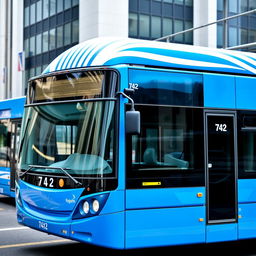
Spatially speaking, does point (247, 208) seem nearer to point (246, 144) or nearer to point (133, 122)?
Result: point (246, 144)

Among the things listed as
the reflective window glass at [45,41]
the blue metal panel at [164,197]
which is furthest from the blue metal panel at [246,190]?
the reflective window glass at [45,41]

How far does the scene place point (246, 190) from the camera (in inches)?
326

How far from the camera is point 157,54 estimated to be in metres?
7.79

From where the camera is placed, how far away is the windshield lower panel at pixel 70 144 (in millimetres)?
7141

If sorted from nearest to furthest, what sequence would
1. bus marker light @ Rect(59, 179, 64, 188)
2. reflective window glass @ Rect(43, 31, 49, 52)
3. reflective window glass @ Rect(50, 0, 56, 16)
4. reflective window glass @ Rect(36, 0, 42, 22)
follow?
bus marker light @ Rect(59, 179, 64, 188), reflective window glass @ Rect(50, 0, 56, 16), reflective window glass @ Rect(43, 31, 49, 52), reflective window glass @ Rect(36, 0, 42, 22)

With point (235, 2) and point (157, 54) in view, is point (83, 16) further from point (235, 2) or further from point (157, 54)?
point (157, 54)

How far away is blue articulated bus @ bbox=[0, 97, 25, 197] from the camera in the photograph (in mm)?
14844

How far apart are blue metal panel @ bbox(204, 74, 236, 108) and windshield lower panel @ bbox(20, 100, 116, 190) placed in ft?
5.20

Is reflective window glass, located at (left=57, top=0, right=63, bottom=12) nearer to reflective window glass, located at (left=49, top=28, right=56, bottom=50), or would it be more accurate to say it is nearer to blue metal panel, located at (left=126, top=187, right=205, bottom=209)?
reflective window glass, located at (left=49, top=28, right=56, bottom=50)

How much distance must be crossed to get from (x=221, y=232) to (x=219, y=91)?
1.97 metres

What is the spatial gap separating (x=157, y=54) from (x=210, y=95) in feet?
3.20

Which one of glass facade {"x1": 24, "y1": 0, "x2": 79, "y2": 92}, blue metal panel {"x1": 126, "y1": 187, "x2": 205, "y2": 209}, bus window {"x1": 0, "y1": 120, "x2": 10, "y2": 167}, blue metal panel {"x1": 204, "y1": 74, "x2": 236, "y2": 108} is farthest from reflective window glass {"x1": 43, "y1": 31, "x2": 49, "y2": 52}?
blue metal panel {"x1": 126, "y1": 187, "x2": 205, "y2": 209}

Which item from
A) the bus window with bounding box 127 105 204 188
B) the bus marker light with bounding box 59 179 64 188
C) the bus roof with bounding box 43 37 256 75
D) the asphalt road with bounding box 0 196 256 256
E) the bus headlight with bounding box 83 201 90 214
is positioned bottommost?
the asphalt road with bounding box 0 196 256 256

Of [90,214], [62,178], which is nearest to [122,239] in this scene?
[90,214]
